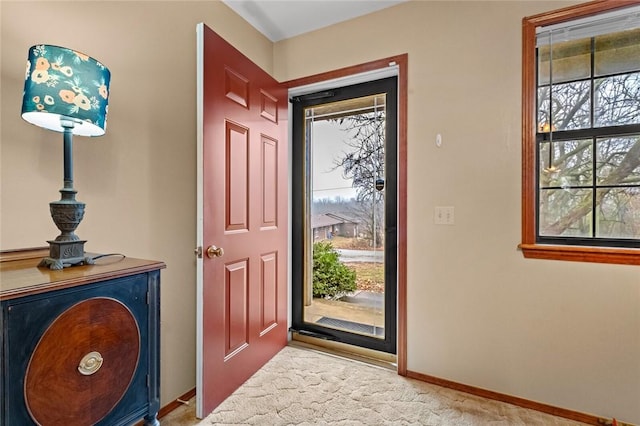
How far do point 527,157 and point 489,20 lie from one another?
0.85 m

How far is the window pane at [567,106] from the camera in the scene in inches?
65.1

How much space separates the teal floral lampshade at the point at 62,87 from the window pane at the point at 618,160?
7.69 feet

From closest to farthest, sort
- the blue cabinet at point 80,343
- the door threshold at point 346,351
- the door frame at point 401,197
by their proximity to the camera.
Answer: the blue cabinet at point 80,343 < the door frame at point 401,197 < the door threshold at point 346,351

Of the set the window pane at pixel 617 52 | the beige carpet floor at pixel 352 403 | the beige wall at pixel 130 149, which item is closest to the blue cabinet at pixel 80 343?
the beige wall at pixel 130 149

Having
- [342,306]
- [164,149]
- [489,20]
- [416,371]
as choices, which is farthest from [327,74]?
[416,371]

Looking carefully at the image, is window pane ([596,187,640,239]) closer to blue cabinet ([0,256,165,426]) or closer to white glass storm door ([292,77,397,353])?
white glass storm door ([292,77,397,353])

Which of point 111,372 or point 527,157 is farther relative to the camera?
point 527,157

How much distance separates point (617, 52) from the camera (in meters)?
1.60

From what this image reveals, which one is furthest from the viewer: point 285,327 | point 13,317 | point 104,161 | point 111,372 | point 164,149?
point 285,327

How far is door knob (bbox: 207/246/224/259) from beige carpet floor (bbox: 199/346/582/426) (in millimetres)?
862

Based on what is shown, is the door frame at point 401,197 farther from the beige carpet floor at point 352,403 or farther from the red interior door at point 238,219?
the red interior door at point 238,219

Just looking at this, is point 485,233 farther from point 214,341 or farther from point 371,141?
point 214,341

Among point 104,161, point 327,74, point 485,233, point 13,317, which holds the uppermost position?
point 327,74

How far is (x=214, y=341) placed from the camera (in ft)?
5.40
